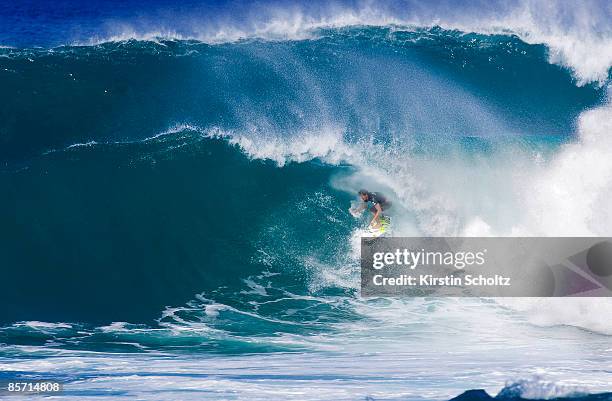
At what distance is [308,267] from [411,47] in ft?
18.3

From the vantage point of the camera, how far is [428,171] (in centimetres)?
1262

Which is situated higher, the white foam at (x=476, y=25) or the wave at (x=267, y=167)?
the white foam at (x=476, y=25)

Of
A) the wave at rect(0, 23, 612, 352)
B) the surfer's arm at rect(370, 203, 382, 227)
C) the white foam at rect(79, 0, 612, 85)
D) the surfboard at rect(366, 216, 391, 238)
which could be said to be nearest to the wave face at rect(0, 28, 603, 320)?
the wave at rect(0, 23, 612, 352)

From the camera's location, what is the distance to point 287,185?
1238cm

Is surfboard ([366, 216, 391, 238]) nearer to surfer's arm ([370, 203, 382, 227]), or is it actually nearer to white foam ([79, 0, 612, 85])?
surfer's arm ([370, 203, 382, 227])

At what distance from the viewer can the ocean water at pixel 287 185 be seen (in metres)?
9.19

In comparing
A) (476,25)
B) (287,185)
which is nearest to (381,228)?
(287,185)

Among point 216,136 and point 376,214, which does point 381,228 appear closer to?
point 376,214

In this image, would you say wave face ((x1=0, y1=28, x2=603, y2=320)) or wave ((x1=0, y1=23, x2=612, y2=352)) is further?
wave face ((x1=0, y1=28, x2=603, y2=320))

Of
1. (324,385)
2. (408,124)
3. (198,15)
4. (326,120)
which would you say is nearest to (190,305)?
(324,385)

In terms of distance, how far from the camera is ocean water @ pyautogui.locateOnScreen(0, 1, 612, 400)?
9188 mm

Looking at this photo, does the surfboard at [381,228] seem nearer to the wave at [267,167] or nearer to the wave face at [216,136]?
the wave at [267,167]

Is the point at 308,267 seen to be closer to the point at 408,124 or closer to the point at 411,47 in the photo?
the point at 408,124

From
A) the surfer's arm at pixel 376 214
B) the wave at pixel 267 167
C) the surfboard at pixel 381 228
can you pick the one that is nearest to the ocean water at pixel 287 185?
the wave at pixel 267 167
